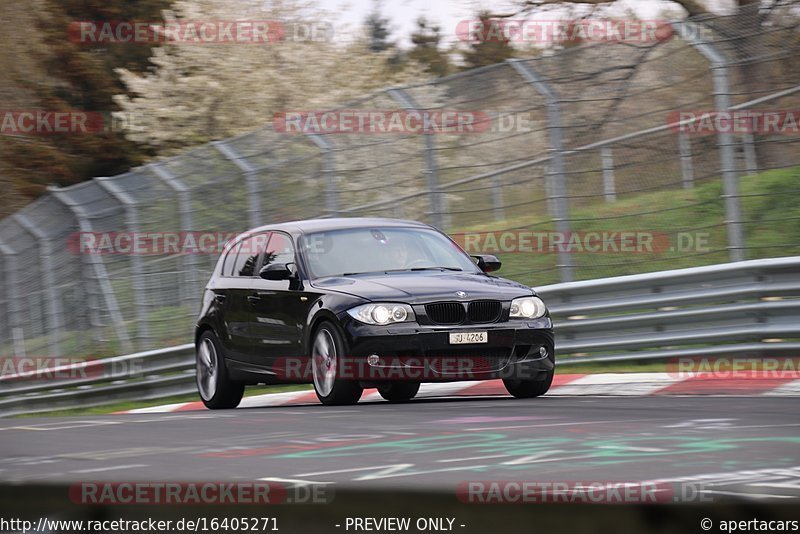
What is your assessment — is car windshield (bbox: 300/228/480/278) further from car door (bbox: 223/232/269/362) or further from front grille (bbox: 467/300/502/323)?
front grille (bbox: 467/300/502/323)

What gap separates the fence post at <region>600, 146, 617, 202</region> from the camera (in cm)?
1301

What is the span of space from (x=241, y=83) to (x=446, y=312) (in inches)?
1067

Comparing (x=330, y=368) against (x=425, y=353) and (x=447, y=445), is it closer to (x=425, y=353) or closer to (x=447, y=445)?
(x=425, y=353)

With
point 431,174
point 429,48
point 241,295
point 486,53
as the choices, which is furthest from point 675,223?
point 429,48

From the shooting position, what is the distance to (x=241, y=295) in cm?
1176

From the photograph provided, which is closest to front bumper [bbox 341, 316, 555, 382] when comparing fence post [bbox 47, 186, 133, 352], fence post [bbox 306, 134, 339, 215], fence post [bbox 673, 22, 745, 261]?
fence post [bbox 673, 22, 745, 261]

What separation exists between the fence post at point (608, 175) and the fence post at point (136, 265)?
703 centimetres

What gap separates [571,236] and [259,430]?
19.8 ft

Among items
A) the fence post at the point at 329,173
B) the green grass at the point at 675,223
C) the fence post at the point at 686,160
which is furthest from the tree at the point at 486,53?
the fence post at the point at 686,160

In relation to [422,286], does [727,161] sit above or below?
above

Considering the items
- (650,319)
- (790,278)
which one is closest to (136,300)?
(650,319)

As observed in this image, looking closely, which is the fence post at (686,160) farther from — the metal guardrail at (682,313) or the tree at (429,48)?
the tree at (429,48)

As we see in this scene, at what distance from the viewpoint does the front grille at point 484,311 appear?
32.8 feet

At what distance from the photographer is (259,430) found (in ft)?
25.6
